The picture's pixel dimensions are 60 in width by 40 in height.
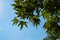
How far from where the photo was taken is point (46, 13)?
10.4 metres

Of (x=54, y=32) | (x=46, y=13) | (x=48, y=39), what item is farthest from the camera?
(x=48, y=39)

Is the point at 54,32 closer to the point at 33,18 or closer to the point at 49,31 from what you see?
the point at 49,31

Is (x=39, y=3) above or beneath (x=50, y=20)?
above

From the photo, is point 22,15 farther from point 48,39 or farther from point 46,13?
point 48,39

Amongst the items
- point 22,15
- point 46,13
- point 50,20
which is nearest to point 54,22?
point 50,20

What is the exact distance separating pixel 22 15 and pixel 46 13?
1.53 m

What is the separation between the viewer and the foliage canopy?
34.3ft

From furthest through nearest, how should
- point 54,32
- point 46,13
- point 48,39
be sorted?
point 48,39, point 54,32, point 46,13

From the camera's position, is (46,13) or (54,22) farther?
(54,22)

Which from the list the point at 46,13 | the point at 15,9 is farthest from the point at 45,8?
the point at 15,9

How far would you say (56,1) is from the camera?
10766 mm

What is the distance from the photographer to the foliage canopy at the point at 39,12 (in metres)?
10.5

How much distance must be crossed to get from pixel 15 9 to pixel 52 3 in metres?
2.33

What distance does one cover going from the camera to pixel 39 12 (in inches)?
433
